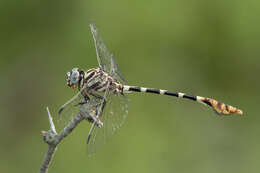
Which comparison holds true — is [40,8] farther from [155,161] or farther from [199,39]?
[155,161]

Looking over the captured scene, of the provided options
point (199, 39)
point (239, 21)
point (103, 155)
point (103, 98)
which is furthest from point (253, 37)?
point (103, 98)

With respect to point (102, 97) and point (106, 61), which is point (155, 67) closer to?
point (106, 61)

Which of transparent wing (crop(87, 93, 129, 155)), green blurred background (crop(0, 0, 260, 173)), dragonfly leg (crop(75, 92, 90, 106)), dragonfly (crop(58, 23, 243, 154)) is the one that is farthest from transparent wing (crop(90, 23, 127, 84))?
green blurred background (crop(0, 0, 260, 173))

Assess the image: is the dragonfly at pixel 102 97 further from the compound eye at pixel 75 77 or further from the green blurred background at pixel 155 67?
the green blurred background at pixel 155 67


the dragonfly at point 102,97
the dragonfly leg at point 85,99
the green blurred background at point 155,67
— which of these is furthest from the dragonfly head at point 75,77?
the green blurred background at point 155,67

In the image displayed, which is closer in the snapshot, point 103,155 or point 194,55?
point 103,155

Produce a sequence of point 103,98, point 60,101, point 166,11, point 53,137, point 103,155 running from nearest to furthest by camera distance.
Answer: point 53,137 → point 103,98 → point 103,155 → point 60,101 → point 166,11
